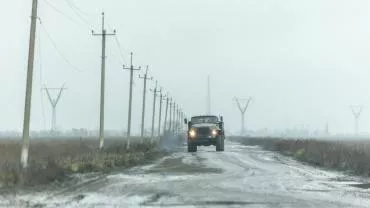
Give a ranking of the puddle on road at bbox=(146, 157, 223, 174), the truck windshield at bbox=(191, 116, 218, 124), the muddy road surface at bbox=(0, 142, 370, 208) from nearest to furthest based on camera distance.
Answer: the muddy road surface at bbox=(0, 142, 370, 208) < the puddle on road at bbox=(146, 157, 223, 174) < the truck windshield at bbox=(191, 116, 218, 124)

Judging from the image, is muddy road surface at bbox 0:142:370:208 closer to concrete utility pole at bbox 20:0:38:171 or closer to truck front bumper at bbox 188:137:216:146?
concrete utility pole at bbox 20:0:38:171

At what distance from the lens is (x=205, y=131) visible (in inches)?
2032

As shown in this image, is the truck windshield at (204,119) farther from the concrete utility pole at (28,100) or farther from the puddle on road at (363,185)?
the puddle on road at (363,185)

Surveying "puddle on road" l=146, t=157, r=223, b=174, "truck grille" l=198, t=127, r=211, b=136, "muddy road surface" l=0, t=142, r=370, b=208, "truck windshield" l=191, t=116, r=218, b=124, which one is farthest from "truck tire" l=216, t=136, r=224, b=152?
"muddy road surface" l=0, t=142, r=370, b=208

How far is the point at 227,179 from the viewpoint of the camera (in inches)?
909

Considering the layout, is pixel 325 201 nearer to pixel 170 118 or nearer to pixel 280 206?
pixel 280 206

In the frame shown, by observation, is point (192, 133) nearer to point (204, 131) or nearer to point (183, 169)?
point (204, 131)

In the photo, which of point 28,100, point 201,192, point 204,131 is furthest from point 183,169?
point 204,131

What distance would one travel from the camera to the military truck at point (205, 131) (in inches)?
2034

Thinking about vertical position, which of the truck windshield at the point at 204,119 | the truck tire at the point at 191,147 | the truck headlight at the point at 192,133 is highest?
the truck windshield at the point at 204,119

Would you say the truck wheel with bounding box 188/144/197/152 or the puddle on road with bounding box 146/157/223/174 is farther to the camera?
the truck wheel with bounding box 188/144/197/152

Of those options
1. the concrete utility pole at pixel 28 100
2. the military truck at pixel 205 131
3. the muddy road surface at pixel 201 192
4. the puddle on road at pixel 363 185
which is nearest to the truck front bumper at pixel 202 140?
the military truck at pixel 205 131

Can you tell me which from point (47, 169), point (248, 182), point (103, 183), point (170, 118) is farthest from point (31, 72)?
point (170, 118)

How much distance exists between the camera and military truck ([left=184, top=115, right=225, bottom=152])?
5166 cm
